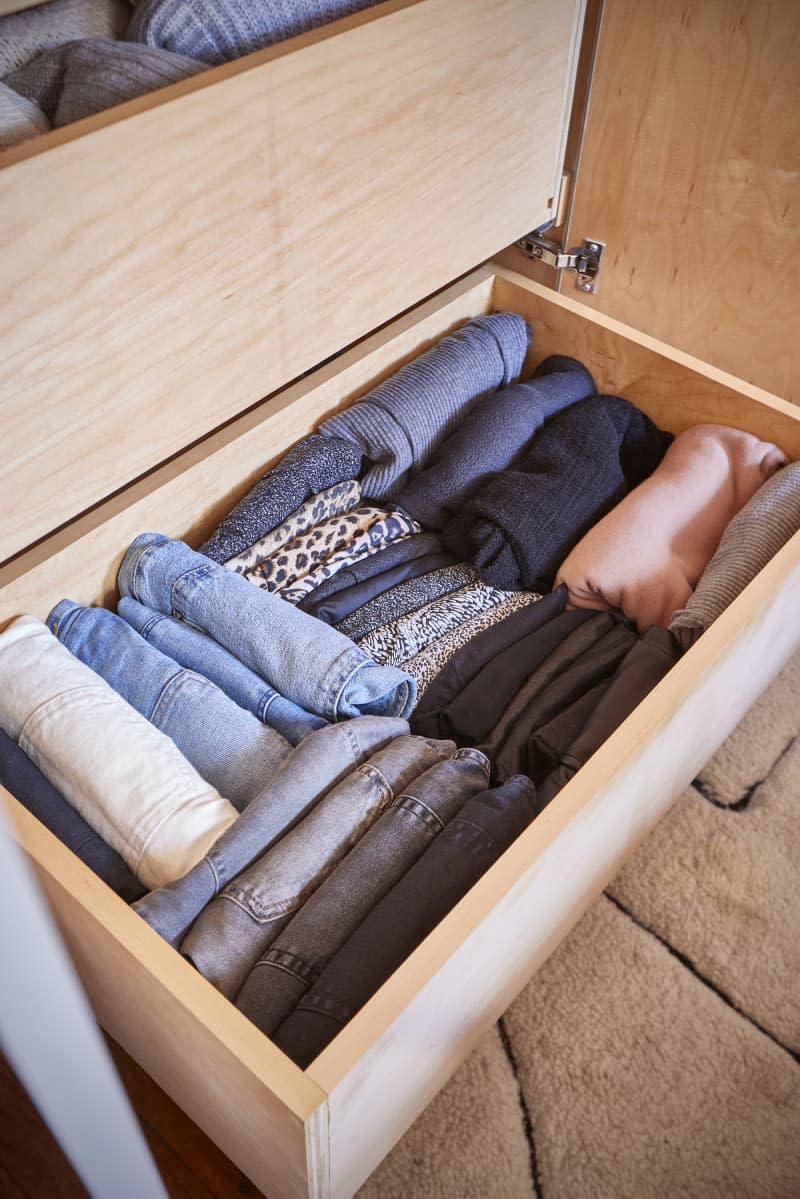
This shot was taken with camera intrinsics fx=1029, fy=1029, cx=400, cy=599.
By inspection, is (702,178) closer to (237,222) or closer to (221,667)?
(237,222)

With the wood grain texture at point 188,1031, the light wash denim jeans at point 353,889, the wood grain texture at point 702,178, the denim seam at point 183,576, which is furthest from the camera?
the wood grain texture at point 702,178

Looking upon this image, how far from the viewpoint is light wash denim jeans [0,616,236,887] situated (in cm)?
77

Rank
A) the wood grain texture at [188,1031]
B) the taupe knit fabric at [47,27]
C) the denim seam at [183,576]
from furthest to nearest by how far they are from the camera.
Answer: the denim seam at [183,576] < the taupe knit fabric at [47,27] < the wood grain texture at [188,1031]

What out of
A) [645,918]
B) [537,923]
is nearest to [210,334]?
[537,923]

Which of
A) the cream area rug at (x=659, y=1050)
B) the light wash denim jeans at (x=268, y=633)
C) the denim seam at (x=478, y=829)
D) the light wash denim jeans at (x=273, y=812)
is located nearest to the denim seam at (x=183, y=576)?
the light wash denim jeans at (x=268, y=633)

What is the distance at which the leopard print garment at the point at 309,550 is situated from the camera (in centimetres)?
100

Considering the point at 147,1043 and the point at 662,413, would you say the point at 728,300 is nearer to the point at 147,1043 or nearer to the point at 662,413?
the point at 662,413

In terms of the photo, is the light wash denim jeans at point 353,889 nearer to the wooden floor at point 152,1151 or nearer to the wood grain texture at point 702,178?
the wooden floor at point 152,1151

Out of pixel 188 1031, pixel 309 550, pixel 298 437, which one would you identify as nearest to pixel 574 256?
pixel 298 437

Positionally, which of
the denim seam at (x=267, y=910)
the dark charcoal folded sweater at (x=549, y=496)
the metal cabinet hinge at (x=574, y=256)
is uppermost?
the metal cabinet hinge at (x=574, y=256)

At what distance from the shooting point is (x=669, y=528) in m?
1.07

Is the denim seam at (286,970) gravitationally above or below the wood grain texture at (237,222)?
below

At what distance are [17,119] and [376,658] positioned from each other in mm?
529

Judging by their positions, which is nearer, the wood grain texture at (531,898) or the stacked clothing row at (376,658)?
the wood grain texture at (531,898)
